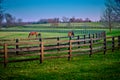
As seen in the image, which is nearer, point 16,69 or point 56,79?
point 56,79

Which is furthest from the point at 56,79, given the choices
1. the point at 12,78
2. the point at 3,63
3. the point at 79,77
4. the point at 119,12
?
the point at 119,12

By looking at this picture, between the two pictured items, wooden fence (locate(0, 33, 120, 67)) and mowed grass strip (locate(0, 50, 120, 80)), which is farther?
wooden fence (locate(0, 33, 120, 67))

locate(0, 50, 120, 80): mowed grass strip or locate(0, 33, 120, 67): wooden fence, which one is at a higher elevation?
locate(0, 33, 120, 67): wooden fence

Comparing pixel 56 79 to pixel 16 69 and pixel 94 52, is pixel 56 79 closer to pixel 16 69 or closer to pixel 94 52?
pixel 16 69

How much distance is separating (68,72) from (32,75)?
1.90 meters

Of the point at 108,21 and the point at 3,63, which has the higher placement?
the point at 108,21

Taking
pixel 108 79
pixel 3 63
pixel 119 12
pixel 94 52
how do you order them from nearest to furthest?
pixel 108 79 < pixel 3 63 < pixel 94 52 < pixel 119 12

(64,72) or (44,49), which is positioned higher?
(44,49)

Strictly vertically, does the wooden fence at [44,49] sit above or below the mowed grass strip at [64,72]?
above

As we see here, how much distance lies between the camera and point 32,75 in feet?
38.3

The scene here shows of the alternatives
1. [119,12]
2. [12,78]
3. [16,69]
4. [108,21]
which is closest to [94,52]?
[16,69]

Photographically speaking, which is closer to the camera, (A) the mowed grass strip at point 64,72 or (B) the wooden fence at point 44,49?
(A) the mowed grass strip at point 64,72

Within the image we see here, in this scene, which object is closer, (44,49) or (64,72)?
(64,72)

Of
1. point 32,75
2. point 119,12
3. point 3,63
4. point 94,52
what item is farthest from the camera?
point 119,12
